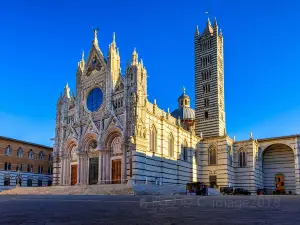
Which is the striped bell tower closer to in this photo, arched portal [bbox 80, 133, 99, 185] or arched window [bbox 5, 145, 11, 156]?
arched portal [bbox 80, 133, 99, 185]

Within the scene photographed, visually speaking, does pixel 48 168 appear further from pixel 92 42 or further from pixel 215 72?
pixel 215 72

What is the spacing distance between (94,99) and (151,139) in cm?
1093

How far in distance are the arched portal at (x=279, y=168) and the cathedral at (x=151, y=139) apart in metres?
0.16

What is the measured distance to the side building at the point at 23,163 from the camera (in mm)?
52719

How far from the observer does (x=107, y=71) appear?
4400 centimetres

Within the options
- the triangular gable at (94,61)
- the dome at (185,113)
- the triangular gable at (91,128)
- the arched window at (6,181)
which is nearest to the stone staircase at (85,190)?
the triangular gable at (91,128)

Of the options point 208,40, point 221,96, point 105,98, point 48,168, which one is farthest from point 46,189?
point 208,40

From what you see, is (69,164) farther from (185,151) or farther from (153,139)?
(185,151)

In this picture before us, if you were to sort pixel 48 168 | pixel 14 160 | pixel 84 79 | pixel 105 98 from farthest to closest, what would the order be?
pixel 48 168 < pixel 14 160 < pixel 84 79 < pixel 105 98

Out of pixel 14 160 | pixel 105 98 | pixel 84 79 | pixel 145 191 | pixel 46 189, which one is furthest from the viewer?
pixel 14 160

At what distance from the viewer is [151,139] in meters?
40.4

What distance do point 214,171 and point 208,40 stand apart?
915 inches

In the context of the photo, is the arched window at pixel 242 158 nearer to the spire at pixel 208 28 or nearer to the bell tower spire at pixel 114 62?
the spire at pixel 208 28

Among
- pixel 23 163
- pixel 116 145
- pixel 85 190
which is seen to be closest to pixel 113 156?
pixel 116 145
